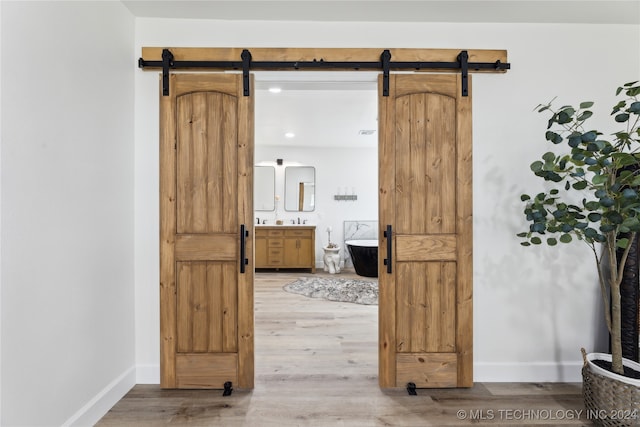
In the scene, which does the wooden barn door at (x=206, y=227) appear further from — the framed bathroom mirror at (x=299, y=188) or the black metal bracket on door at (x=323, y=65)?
the framed bathroom mirror at (x=299, y=188)

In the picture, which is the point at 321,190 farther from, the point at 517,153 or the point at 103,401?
the point at 103,401

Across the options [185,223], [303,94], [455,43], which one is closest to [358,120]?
[303,94]

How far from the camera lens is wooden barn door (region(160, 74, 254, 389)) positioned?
2.34m

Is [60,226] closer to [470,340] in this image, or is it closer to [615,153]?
[470,340]

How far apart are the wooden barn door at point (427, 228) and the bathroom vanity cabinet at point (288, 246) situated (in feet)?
14.1

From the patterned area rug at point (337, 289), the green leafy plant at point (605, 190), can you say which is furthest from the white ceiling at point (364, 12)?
the patterned area rug at point (337, 289)

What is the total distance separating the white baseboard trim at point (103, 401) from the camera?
1.83 meters

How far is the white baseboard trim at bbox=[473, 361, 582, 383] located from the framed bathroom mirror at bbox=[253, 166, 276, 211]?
17.9 ft

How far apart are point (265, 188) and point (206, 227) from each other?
4.95 metres

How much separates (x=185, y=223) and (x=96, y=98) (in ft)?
3.00

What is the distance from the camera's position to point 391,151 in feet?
7.73

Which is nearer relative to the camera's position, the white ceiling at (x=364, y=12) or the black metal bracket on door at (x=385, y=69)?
the white ceiling at (x=364, y=12)

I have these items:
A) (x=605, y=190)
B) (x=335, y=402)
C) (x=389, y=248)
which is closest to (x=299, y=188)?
(x=389, y=248)

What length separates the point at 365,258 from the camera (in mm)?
6184
